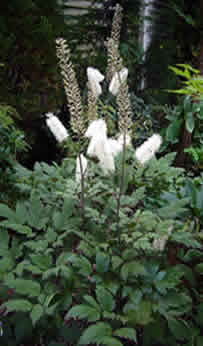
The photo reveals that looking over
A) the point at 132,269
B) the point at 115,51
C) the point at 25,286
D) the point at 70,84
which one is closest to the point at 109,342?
the point at 132,269

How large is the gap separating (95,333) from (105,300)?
0.10 meters

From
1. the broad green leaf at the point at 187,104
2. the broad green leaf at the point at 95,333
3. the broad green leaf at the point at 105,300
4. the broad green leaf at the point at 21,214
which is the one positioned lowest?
the broad green leaf at the point at 95,333

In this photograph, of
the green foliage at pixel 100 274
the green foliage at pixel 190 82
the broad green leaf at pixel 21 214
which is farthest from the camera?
the green foliage at pixel 190 82

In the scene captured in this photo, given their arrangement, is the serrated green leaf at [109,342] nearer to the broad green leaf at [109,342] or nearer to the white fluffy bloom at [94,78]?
the broad green leaf at [109,342]

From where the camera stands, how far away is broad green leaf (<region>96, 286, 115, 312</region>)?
34.5 inches

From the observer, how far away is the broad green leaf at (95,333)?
0.79 m

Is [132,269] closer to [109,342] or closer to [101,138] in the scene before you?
[109,342]

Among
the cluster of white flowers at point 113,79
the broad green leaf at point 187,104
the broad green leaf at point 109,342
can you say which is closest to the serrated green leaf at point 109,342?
the broad green leaf at point 109,342

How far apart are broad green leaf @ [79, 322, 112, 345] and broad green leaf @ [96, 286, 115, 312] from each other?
5cm

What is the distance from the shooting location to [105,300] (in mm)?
881

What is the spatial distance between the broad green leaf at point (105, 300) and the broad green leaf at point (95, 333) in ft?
0.16

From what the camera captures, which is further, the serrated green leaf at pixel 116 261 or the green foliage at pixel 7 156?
the green foliage at pixel 7 156

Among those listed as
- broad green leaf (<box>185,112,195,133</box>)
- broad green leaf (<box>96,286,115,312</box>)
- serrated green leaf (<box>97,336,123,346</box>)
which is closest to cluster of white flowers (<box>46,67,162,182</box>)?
broad green leaf (<box>96,286,115,312</box>)

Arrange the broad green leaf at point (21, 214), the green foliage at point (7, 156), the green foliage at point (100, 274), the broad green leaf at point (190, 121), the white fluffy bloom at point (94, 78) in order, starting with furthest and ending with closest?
the broad green leaf at point (190, 121) → the green foliage at point (7, 156) → the broad green leaf at point (21, 214) → the white fluffy bloom at point (94, 78) → the green foliage at point (100, 274)
